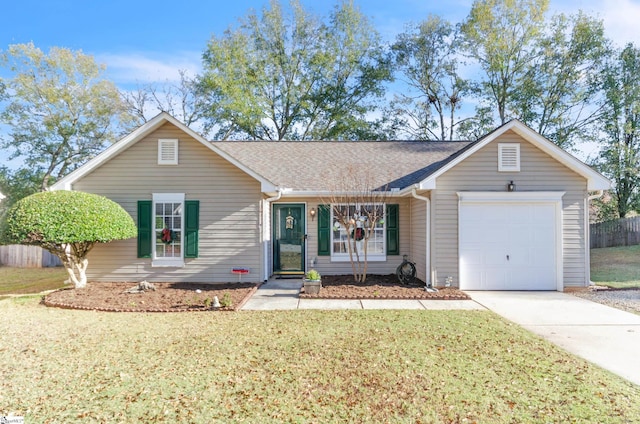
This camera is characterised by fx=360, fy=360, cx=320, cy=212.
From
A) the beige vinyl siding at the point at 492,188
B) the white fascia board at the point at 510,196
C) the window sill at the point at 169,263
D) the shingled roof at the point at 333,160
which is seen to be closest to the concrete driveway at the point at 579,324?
the beige vinyl siding at the point at 492,188

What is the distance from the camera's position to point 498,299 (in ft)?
26.9

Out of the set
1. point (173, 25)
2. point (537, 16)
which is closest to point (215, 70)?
point (173, 25)

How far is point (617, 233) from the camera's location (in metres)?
17.5

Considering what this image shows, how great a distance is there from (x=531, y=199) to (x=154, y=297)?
30.7 feet

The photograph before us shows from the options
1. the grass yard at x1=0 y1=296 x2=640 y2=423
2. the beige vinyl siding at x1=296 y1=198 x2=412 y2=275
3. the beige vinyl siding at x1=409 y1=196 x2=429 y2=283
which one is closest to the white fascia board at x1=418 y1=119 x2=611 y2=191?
the beige vinyl siding at x1=409 y1=196 x2=429 y2=283

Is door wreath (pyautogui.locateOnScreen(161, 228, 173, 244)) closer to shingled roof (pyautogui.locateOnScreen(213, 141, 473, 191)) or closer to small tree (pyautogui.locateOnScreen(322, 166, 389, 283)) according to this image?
shingled roof (pyautogui.locateOnScreen(213, 141, 473, 191))

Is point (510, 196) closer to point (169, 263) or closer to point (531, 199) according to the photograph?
point (531, 199)

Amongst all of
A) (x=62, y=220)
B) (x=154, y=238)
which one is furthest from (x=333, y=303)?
(x=62, y=220)

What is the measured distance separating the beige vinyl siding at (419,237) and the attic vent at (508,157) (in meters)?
2.12

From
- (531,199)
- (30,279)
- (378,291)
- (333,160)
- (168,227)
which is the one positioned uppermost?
(333,160)

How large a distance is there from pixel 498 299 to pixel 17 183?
26.3 m

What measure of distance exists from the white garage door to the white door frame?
2.7 inches

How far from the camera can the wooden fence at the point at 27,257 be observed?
15773mm

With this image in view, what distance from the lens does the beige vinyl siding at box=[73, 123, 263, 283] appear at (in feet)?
32.2
